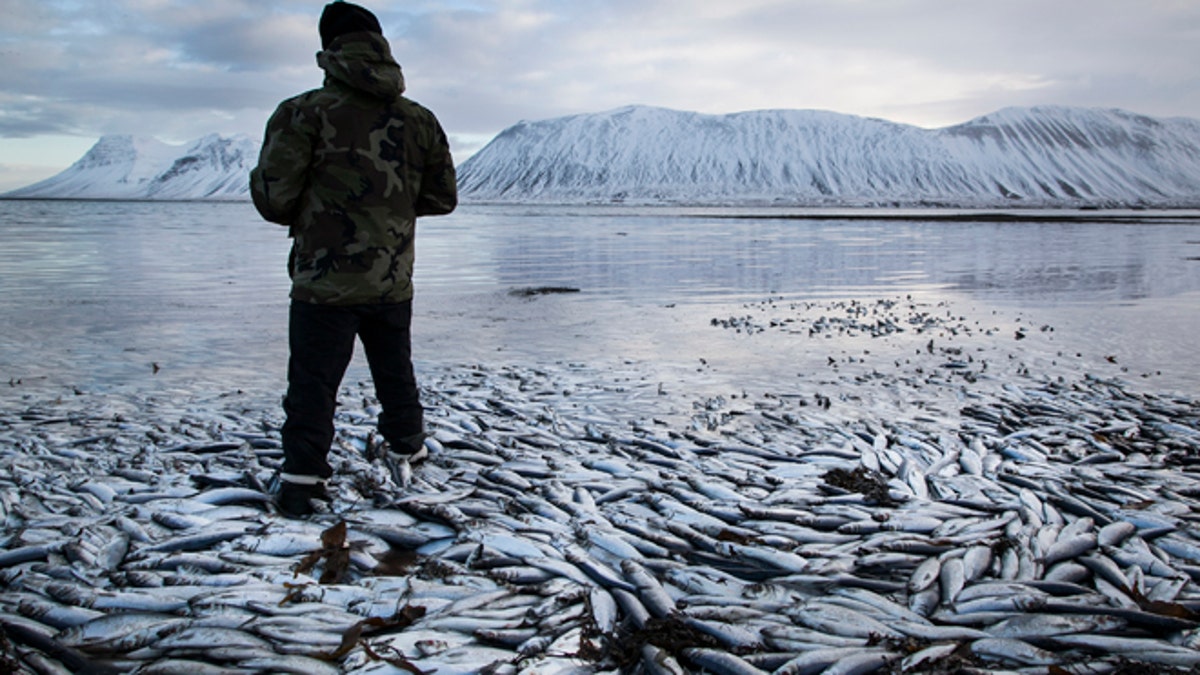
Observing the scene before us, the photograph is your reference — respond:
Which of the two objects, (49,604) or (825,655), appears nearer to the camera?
(825,655)

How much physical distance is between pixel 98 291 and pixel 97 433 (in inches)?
579

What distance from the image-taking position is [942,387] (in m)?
10.6

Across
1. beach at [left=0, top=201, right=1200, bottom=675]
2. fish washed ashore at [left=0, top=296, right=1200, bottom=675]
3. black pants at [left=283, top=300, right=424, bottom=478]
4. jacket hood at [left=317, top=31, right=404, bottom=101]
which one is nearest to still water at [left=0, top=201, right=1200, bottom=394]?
beach at [left=0, top=201, right=1200, bottom=675]

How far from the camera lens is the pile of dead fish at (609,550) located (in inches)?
Answer: 155

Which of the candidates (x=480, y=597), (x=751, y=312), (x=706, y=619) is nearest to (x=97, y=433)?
(x=480, y=597)

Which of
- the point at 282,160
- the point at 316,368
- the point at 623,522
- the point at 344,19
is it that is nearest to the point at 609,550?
the point at 623,522

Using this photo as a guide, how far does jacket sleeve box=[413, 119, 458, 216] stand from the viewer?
20.2ft

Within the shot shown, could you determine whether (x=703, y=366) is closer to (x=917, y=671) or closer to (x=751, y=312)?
(x=751, y=312)

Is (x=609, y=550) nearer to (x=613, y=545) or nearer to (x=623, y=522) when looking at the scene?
(x=613, y=545)

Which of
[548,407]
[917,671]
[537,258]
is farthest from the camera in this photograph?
[537,258]

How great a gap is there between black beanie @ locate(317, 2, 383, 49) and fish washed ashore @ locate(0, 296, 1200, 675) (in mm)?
3548

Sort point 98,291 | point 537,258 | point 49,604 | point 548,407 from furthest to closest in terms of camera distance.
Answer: point 537,258 → point 98,291 → point 548,407 → point 49,604

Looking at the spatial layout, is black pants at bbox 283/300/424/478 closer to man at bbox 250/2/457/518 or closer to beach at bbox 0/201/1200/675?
man at bbox 250/2/457/518

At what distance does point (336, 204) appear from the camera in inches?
222
